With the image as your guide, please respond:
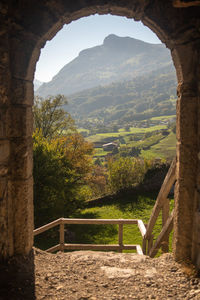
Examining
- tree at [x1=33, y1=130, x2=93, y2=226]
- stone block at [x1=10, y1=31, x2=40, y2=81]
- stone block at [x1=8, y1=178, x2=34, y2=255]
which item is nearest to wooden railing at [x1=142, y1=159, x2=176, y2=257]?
stone block at [x1=8, y1=178, x2=34, y2=255]

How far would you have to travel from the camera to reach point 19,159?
3.44 meters

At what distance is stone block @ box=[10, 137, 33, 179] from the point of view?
3.42 metres

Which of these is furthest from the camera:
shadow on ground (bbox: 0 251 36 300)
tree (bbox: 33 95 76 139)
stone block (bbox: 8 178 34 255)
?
tree (bbox: 33 95 76 139)

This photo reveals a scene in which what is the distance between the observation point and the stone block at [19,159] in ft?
11.2

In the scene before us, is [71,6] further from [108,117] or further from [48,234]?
[108,117]

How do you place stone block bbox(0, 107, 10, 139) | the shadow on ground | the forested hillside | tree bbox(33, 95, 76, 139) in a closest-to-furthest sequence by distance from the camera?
the shadow on ground < stone block bbox(0, 107, 10, 139) < tree bbox(33, 95, 76, 139) < the forested hillside

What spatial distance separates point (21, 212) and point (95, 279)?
54.5 inches

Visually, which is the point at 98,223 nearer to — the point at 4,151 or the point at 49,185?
the point at 4,151

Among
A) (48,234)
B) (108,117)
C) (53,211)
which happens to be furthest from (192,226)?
(108,117)

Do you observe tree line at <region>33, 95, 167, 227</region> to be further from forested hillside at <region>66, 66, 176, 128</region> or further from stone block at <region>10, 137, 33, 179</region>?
forested hillside at <region>66, 66, 176, 128</region>

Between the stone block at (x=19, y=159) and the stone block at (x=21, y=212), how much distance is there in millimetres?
110

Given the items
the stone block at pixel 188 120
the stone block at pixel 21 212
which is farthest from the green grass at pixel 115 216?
the stone block at pixel 188 120

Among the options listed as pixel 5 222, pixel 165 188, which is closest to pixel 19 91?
pixel 5 222

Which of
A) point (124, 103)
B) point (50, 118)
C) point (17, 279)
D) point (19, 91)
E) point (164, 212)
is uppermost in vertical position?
point (124, 103)
